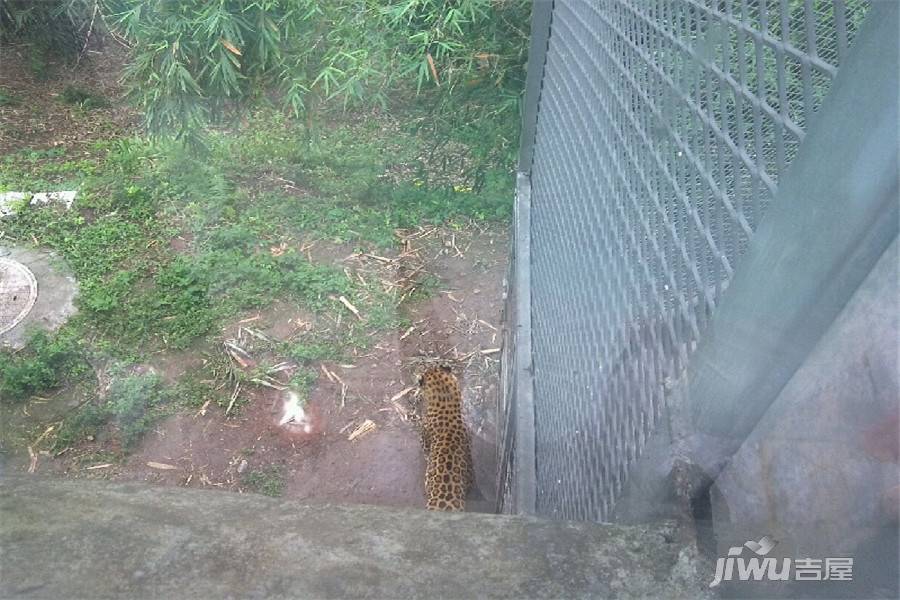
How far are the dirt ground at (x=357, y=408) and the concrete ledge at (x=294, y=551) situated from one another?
76.8 inches

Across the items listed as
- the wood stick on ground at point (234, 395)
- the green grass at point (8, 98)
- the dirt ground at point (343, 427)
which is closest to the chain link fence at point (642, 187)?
the dirt ground at point (343, 427)

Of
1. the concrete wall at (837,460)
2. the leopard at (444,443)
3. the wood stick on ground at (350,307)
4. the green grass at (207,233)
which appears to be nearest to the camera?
the concrete wall at (837,460)

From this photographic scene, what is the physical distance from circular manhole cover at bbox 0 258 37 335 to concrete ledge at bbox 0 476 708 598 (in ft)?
11.8

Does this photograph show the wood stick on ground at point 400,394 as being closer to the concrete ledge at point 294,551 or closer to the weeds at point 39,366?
the weeds at point 39,366

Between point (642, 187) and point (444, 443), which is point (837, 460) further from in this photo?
point (444, 443)

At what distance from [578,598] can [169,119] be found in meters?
4.20

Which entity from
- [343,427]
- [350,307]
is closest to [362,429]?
[343,427]

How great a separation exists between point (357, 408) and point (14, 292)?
215cm

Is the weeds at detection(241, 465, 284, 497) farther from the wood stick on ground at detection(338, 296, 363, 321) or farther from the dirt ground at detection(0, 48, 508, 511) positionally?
the wood stick on ground at detection(338, 296, 363, 321)

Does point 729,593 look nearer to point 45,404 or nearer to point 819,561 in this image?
point 819,561

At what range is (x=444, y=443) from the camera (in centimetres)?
362

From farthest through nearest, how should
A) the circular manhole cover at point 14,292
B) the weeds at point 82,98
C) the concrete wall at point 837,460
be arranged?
1. the weeds at point 82,98
2. the circular manhole cover at point 14,292
3. the concrete wall at point 837,460

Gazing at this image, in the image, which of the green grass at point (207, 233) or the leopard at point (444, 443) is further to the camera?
the green grass at point (207, 233)

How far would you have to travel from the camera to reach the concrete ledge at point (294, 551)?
936 mm
